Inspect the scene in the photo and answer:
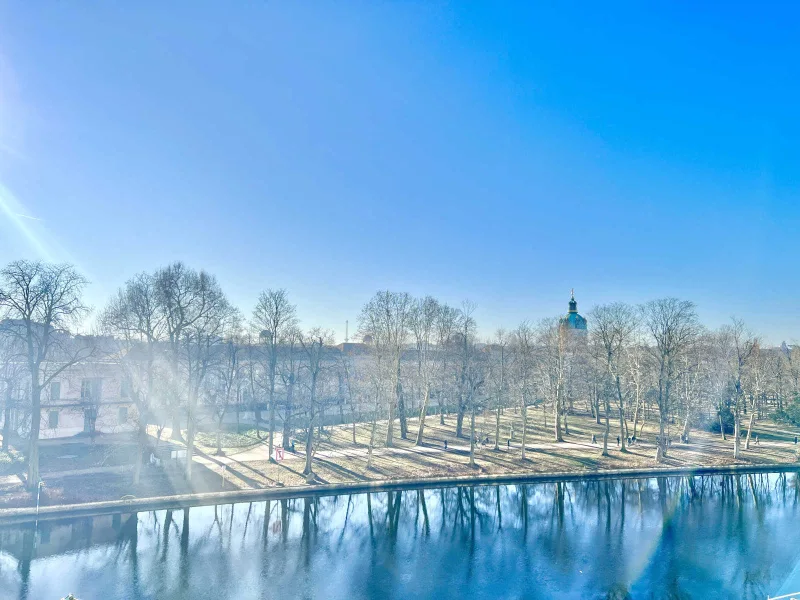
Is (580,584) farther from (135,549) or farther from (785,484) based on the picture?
(785,484)

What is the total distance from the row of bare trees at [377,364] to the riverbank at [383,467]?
3.66 ft

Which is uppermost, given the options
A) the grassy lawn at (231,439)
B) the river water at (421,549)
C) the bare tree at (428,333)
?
the bare tree at (428,333)

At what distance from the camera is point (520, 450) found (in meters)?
34.1

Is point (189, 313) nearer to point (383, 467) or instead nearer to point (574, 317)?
point (383, 467)

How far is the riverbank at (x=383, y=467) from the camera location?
23.2m

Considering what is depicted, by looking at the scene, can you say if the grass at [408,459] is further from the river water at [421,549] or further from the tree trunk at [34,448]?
the river water at [421,549]

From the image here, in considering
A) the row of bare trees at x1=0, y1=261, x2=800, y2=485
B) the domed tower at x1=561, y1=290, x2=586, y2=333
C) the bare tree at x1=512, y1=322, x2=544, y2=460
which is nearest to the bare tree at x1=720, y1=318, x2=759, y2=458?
the row of bare trees at x1=0, y1=261, x2=800, y2=485

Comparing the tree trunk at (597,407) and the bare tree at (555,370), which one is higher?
the bare tree at (555,370)

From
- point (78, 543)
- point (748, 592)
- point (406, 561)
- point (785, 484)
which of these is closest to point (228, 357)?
point (78, 543)

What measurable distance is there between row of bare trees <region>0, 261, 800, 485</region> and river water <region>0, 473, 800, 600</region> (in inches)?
207

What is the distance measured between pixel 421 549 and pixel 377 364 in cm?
1736

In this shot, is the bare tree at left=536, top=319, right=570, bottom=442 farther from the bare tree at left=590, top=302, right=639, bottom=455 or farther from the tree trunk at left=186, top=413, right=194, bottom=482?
the tree trunk at left=186, top=413, right=194, bottom=482

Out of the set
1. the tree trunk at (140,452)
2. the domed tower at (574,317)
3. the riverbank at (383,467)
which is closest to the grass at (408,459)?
the riverbank at (383,467)

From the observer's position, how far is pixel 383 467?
2891cm
